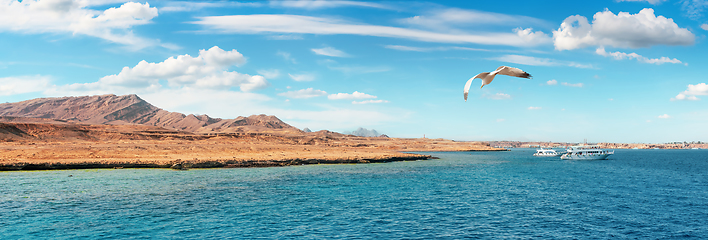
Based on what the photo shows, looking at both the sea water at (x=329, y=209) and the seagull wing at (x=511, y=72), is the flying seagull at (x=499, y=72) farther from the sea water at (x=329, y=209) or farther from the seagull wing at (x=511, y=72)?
the sea water at (x=329, y=209)

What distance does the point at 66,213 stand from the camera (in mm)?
25938

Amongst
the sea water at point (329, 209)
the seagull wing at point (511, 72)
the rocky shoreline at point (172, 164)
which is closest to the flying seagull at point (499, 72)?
the seagull wing at point (511, 72)

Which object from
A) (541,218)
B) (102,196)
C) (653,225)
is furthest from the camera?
(102,196)

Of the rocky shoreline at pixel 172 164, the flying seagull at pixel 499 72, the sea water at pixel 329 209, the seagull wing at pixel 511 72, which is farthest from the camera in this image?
the rocky shoreline at pixel 172 164

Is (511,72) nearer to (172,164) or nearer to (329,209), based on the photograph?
(329,209)

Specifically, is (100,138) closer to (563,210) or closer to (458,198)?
(458,198)

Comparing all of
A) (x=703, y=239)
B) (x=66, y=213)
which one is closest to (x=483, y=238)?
(x=703, y=239)

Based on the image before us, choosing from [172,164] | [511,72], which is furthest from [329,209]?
[172,164]

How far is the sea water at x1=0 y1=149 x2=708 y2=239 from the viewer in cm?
2292

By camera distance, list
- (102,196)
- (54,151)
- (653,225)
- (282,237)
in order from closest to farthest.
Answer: (282,237), (653,225), (102,196), (54,151)

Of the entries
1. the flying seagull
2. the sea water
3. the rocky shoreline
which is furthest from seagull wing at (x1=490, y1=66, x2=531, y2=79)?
the rocky shoreline

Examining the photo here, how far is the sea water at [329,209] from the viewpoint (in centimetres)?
2292

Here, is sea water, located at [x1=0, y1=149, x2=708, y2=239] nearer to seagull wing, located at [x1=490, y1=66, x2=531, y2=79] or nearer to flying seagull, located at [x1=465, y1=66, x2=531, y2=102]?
flying seagull, located at [x1=465, y1=66, x2=531, y2=102]

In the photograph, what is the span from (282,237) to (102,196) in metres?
20.9
